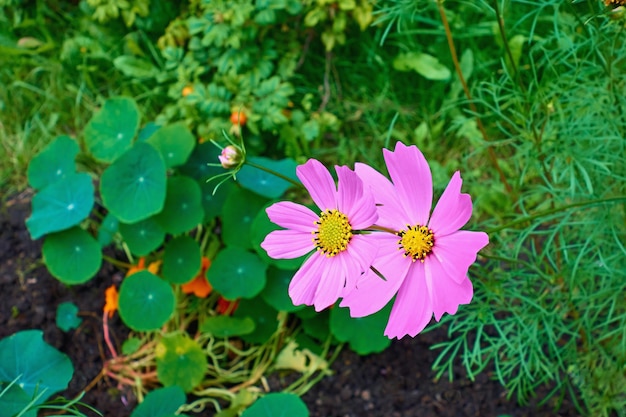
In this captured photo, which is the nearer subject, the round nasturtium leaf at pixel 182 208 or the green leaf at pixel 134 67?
the round nasturtium leaf at pixel 182 208

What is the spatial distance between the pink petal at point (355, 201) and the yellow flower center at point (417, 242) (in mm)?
56

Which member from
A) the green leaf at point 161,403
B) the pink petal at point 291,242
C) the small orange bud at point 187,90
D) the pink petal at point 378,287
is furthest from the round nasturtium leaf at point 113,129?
the pink petal at point 378,287

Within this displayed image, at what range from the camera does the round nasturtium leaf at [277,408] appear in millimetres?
1280

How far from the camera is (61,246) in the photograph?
172 centimetres

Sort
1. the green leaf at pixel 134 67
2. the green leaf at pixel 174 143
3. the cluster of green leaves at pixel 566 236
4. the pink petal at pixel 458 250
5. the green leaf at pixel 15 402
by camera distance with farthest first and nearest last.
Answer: the green leaf at pixel 134 67, the green leaf at pixel 174 143, the cluster of green leaves at pixel 566 236, the green leaf at pixel 15 402, the pink petal at pixel 458 250

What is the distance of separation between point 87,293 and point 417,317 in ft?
4.14

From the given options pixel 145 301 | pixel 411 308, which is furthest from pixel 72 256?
pixel 411 308

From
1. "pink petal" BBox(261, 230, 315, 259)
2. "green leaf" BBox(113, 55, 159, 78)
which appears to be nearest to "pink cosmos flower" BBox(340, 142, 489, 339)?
"pink petal" BBox(261, 230, 315, 259)

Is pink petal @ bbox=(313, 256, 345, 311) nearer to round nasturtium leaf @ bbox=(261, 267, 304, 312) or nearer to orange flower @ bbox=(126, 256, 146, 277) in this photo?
round nasturtium leaf @ bbox=(261, 267, 304, 312)

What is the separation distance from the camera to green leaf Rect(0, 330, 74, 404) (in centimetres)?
140

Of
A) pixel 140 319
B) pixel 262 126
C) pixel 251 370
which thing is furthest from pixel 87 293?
pixel 262 126

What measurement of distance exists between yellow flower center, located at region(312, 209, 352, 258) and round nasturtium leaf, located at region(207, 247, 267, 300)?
0.71 meters

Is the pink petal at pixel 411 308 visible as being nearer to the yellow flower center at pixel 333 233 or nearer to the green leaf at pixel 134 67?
the yellow flower center at pixel 333 233

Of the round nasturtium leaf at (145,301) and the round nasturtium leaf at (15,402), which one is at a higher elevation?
the round nasturtium leaf at (15,402)
